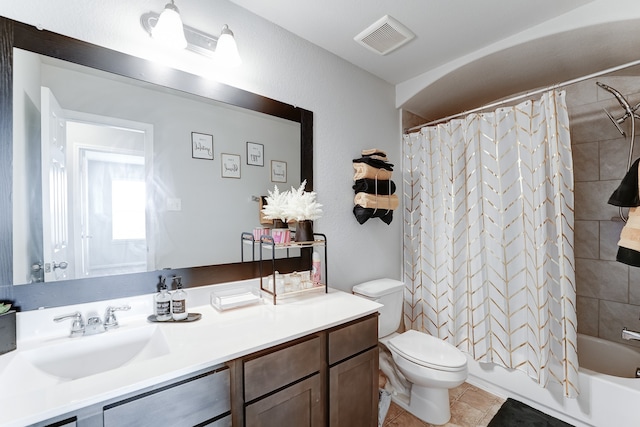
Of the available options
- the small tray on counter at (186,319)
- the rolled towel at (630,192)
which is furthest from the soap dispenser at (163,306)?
the rolled towel at (630,192)

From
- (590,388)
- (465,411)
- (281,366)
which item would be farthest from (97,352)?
(590,388)

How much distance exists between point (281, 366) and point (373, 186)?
1406 mm

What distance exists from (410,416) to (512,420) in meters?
0.61

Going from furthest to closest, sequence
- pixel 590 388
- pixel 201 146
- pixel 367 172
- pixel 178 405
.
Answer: pixel 367 172 → pixel 590 388 → pixel 201 146 → pixel 178 405

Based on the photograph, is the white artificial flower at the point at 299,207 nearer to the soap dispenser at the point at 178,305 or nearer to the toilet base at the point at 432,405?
the soap dispenser at the point at 178,305

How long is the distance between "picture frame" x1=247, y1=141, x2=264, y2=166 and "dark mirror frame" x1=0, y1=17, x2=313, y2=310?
8.1 inches

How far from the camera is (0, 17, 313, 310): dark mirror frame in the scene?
1.00 meters

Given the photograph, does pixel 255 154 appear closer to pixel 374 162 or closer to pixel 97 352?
pixel 374 162

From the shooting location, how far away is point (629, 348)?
6.42ft

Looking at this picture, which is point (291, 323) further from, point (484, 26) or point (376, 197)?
point (484, 26)

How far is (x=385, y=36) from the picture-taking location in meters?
1.79

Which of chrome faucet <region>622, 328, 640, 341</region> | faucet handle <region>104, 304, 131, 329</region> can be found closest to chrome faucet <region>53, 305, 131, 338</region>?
faucet handle <region>104, 304, 131, 329</region>

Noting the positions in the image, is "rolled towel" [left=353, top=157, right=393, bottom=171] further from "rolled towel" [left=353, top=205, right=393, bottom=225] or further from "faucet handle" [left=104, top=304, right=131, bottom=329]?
"faucet handle" [left=104, top=304, right=131, bottom=329]

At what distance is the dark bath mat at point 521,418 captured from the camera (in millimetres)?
1694
